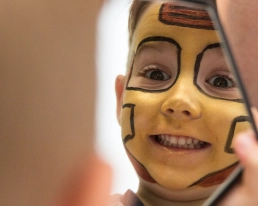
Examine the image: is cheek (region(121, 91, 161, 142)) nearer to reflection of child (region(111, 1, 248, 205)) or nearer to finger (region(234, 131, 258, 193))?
reflection of child (region(111, 1, 248, 205))

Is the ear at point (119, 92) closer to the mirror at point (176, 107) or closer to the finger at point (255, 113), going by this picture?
the mirror at point (176, 107)

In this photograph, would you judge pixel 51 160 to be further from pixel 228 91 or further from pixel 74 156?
pixel 228 91

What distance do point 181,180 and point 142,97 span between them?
0.19ft

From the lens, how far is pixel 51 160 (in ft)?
0.90

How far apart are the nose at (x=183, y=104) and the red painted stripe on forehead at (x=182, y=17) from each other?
0.13ft

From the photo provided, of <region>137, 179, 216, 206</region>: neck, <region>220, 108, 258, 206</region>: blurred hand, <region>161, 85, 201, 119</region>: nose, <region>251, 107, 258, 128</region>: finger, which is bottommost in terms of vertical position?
<region>137, 179, 216, 206</region>: neck

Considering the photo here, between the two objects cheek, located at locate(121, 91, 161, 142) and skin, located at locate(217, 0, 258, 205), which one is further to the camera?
cheek, located at locate(121, 91, 161, 142)

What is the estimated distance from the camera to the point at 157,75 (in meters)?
Result: 0.28

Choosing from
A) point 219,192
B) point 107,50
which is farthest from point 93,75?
point 219,192

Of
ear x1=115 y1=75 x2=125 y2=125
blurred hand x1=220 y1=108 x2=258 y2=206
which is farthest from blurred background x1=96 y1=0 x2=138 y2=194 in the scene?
blurred hand x1=220 y1=108 x2=258 y2=206

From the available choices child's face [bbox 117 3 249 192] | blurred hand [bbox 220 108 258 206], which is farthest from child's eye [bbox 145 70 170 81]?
blurred hand [bbox 220 108 258 206]

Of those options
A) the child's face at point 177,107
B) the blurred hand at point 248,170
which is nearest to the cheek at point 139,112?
the child's face at point 177,107

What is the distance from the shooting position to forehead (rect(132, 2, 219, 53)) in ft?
0.86

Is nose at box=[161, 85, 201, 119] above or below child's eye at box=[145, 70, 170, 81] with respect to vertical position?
below
